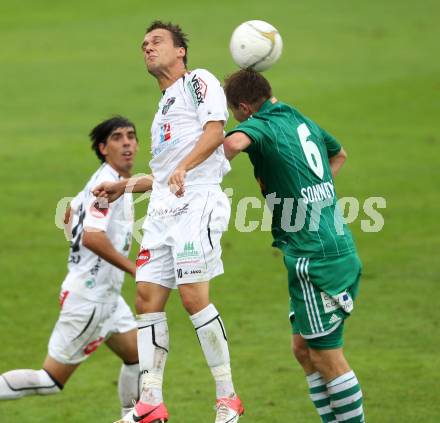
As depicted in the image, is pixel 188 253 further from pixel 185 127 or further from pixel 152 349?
pixel 185 127

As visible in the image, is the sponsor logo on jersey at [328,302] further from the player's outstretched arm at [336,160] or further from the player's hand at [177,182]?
the player's hand at [177,182]

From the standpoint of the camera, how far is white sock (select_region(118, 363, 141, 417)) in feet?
37.0

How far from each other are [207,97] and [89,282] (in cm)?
273

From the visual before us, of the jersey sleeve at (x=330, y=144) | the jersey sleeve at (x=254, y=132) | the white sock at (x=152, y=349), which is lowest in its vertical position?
the white sock at (x=152, y=349)

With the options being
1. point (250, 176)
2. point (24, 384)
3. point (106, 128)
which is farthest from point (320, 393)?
point (250, 176)

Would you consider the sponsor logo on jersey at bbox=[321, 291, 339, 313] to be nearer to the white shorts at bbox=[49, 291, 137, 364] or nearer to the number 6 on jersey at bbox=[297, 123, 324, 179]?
the number 6 on jersey at bbox=[297, 123, 324, 179]

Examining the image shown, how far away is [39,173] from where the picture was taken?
2400cm

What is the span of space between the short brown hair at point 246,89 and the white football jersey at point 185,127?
14 centimetres

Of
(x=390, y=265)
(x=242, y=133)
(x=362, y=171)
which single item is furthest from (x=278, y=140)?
(x=362, y=171)

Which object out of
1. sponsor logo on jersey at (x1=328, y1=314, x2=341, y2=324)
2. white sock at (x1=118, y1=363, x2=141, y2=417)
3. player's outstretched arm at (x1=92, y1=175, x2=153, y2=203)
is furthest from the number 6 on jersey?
white sock at (x1=118, y1=363, x2=141, y2=417)

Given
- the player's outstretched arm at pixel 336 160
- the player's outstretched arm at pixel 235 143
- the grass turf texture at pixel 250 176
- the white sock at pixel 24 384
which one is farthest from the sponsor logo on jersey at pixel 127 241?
the player's outstretched arm at pixel 235 143

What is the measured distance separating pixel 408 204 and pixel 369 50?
14.5 meters

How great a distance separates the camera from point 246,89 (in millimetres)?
9172

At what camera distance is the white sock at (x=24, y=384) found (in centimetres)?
1075
